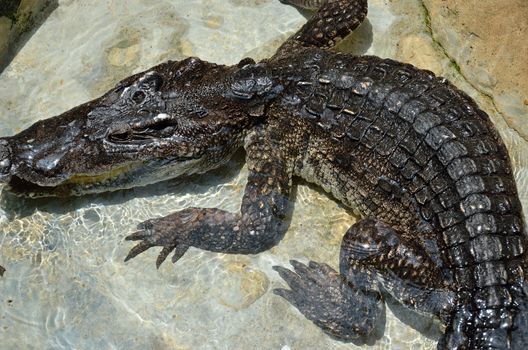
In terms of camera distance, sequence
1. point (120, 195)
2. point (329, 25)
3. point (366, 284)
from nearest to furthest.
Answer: point (366, 284) < point (120, 195) < point (329, 25)

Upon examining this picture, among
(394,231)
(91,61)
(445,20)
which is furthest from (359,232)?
(91,61)

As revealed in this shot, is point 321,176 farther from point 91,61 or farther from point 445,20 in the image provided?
point 91,61

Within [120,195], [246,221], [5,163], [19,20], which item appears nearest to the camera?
[5,163]

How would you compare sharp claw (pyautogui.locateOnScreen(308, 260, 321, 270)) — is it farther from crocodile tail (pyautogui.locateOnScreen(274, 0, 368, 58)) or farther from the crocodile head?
crocodile tail (pyautogui.locateOnScreen(274, 0, 368, 58))

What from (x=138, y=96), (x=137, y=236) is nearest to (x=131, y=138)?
(x=138, y=96)

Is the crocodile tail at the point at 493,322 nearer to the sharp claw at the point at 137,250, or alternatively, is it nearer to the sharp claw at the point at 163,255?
the sharp claw at the point at 163,255

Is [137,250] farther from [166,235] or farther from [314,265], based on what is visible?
[314,265]
